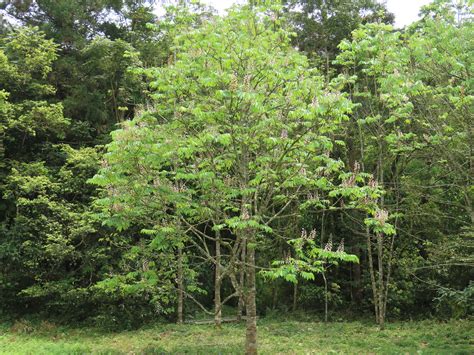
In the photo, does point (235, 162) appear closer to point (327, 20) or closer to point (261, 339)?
point (261, 339)

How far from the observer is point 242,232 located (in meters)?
7.60

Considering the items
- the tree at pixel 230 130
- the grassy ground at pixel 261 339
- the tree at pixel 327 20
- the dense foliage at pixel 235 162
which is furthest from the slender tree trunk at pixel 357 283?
the tree at pixel 230 130

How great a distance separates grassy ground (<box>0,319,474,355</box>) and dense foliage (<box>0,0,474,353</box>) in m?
0.88

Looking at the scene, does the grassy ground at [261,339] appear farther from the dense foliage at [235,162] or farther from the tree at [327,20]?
the tree at [327,20]

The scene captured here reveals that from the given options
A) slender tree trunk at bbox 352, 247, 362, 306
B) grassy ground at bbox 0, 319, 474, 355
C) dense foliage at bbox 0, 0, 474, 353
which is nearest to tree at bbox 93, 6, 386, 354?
dense foliage at bbox 0, 0, 474, 353

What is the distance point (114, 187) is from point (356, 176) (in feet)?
13.2

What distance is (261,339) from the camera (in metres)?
10.8

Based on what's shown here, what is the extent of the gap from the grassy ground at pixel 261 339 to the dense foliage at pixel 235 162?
0.88m

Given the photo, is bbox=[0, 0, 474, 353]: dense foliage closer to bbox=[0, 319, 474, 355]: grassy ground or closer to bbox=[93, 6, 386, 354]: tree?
bbox=[93, 6, 386, 354]: tree

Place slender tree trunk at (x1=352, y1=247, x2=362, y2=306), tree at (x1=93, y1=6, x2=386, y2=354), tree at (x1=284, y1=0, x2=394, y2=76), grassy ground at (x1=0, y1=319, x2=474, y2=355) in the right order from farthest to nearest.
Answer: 1. tree at (x1=284, y1=0, x2=394, y2=76)
2. slender tree trunk at (x1=352, y1=247, x2=362, y2=306)
3. grassy ground at (x1=0, y1=319, x2=474, y2=355)
4. tree at (x1=93, y1=6, x2=386, y2=354)

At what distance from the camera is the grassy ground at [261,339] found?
9.55 metres

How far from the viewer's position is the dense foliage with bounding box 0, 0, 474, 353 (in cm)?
691

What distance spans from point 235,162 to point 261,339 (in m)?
5.40

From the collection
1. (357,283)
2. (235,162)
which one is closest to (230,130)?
(235,162)
